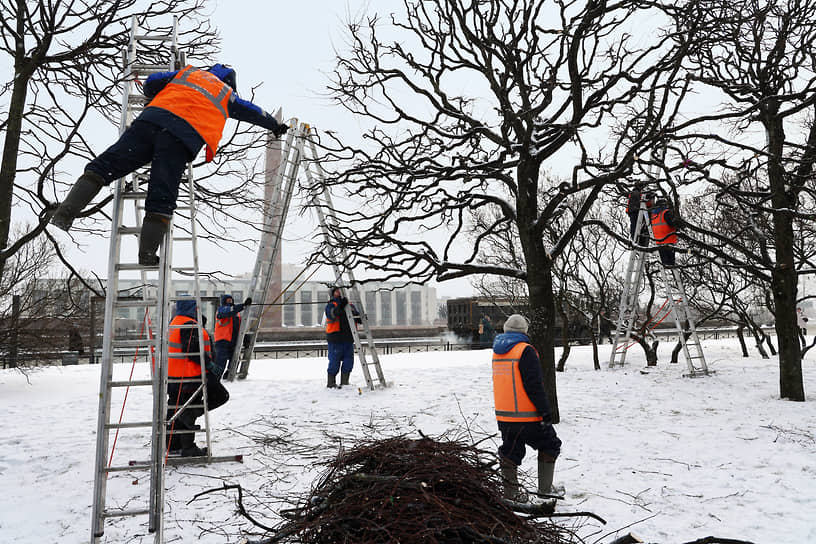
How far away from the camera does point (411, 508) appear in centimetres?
194

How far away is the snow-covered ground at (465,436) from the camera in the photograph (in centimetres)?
399

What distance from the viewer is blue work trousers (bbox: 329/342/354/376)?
33.2 ft

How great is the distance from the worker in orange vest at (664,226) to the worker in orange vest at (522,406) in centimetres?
426

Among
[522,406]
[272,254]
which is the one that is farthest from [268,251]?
[522,406]

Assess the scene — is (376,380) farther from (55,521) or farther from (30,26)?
(30,26)

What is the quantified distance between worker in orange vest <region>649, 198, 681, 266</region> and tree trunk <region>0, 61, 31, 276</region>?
808cm

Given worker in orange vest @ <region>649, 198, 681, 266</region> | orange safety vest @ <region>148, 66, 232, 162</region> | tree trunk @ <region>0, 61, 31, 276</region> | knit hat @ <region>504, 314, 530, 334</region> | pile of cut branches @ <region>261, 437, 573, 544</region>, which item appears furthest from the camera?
worker in orange vest @ <region>649, 198, 681, 266</region>

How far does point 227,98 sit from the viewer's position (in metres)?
3.81

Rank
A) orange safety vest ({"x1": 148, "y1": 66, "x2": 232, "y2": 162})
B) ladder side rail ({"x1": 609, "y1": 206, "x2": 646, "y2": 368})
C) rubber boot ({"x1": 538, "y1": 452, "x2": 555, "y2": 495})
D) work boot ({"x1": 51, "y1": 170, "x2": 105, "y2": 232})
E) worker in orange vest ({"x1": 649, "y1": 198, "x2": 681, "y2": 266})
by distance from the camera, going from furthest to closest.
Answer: ladder side rail ({"x1": 609, "y1": 206, "x2": 646, "y2": 368}) → worker in orange vest ({"x1": 649, "y1": 198, "x2": 681, "y2": 266}) → rubber boot ({"x1": 538, "y1": 452, "x2": 555, "y2": 495}) → orange safety vest ({"x1": 148, "y1": 66, "x2": 232, "y2": 162}) → work boot ({"x1": 51, "y1": 170, "x2": 105, "y2": 232})

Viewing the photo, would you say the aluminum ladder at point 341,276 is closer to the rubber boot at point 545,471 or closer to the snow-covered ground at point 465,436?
the snow-covered ground at point 465,436

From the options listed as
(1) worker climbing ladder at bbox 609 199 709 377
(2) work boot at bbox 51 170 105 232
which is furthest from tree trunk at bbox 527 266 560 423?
(2) work boot at bbox 51 170 105 232

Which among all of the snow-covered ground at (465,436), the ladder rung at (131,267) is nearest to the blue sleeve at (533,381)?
the snow-covered ground at (465,436)

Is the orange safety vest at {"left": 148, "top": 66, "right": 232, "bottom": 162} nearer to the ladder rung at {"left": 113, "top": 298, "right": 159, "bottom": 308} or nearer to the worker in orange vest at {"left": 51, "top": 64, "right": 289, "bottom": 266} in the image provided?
the worker in orange vest at {"left": 51, "top": 64, "right": 289, "bottom": 266}

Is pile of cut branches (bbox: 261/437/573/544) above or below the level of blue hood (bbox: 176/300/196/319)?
below
